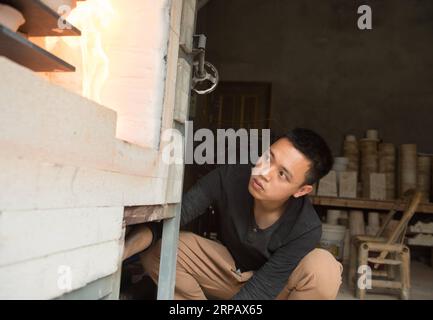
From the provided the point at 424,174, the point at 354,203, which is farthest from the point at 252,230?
the point at 424,174

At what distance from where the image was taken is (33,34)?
1151mm

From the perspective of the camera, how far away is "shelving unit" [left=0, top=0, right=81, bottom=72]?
2.85ft

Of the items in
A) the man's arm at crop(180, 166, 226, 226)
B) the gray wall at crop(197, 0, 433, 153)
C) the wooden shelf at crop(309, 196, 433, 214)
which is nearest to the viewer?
the man's arm at crop(180, 166, 226, 226)

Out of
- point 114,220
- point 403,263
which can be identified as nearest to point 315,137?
point 114,220

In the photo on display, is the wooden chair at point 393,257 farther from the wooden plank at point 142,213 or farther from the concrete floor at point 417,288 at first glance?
the wooden plank at point 142,213

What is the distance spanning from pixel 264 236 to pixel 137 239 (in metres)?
0.74

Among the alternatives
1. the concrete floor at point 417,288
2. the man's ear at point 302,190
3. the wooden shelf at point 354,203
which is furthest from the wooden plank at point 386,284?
the man's ear at point 302,190

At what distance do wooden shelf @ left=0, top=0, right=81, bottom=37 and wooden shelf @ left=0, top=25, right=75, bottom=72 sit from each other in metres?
0.12

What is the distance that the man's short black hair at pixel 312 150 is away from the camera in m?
2.05

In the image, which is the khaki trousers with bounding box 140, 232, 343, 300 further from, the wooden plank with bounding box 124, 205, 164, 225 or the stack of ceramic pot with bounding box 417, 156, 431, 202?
the stack of ceramic pot with bounding box 417, 156, 431, 202

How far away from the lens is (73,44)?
1.36 meters

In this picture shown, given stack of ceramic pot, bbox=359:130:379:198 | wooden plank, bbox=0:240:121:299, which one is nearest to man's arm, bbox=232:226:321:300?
wooden plank, bbox=0:240:121:299

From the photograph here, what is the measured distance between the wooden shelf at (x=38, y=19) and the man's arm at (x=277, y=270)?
140 cm
